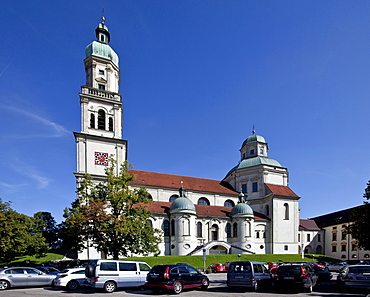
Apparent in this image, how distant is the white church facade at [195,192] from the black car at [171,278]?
77.1 ft

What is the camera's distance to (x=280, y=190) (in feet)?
172

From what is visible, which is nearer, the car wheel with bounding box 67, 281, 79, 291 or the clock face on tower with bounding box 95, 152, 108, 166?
the car wheel with bounding box 67, 281, 79, 291

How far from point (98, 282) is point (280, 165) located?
159 feet

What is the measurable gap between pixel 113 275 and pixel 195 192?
1402 inches

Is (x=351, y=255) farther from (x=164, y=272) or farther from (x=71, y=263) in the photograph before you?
(x=164, y=272)

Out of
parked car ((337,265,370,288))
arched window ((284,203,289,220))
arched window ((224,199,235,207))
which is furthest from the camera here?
arched window ((224,199,235,207))

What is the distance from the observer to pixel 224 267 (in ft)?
97.0

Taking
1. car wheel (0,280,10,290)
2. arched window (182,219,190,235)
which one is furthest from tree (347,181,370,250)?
arched window (182,219,190,235)

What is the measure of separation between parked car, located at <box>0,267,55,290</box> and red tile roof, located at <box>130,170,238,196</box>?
27.1m

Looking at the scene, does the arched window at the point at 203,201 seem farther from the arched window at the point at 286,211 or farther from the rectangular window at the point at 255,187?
the arched window at the point at 286,211

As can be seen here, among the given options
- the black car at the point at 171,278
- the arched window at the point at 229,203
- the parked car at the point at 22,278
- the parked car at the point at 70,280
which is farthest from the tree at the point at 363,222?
the arched window at the point at 229,203

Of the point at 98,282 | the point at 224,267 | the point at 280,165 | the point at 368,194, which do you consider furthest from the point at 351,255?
the point at 98,282

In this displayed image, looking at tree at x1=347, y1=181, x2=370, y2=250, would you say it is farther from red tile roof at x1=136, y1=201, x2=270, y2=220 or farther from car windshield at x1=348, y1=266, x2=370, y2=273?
red tile roof at x1=136, y1=201, x2=270, y2=220

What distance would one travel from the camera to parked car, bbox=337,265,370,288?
13.9 m
